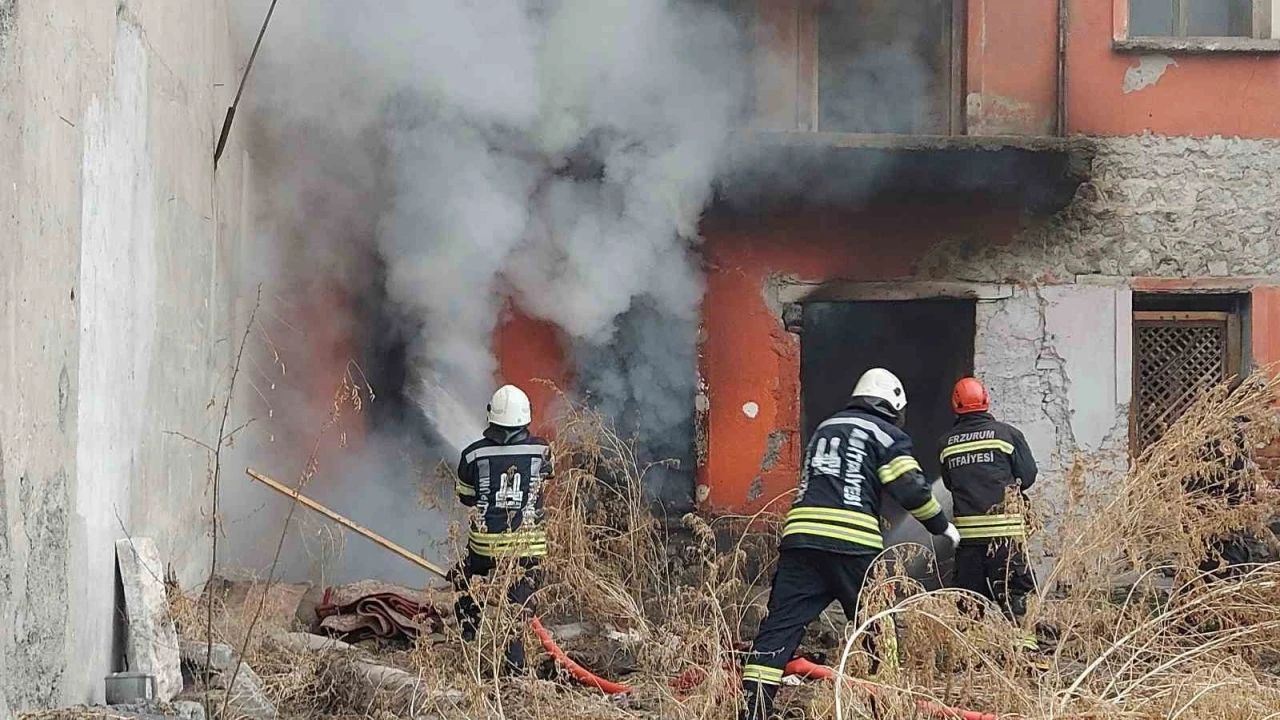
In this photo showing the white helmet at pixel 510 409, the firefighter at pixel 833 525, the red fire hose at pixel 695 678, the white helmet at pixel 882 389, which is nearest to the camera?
the red fire hose at pixel 695 678

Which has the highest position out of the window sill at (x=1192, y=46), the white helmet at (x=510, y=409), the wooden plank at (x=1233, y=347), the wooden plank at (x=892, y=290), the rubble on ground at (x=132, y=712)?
the window sill at (x=1192, y=46)

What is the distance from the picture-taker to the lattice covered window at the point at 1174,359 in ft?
34.2

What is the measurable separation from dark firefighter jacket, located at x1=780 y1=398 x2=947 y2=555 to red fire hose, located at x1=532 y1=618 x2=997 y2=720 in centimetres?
57

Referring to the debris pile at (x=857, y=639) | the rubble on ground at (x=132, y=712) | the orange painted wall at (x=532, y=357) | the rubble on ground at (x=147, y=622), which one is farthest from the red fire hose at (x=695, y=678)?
the orange painted wall at (x=532, y=357)

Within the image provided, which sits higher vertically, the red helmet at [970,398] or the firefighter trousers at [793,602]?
the red helmet at [970,398]

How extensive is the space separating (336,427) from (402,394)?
1.72 ft

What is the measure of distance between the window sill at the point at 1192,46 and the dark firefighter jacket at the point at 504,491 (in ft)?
20.4

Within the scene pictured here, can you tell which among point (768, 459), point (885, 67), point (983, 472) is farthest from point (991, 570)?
point (885, 67)

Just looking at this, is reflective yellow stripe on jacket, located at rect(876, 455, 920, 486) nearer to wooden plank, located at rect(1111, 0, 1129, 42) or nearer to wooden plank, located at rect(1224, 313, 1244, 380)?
wooden plank, located at rect(1224, 313, 1244, 380)

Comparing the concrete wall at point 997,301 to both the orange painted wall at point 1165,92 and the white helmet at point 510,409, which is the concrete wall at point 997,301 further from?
the white helmet at point 510,409

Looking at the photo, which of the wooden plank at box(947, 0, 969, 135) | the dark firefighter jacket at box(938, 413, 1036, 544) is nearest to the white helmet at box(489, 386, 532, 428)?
the dark firefighter jacket at box(938, 413, 1036, 544)

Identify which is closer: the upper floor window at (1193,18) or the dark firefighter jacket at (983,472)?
the dark firefighter jacket at (983,472)

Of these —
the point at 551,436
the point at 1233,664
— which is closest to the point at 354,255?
the point at 551,436

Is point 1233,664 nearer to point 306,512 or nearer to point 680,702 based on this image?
point 680,702
